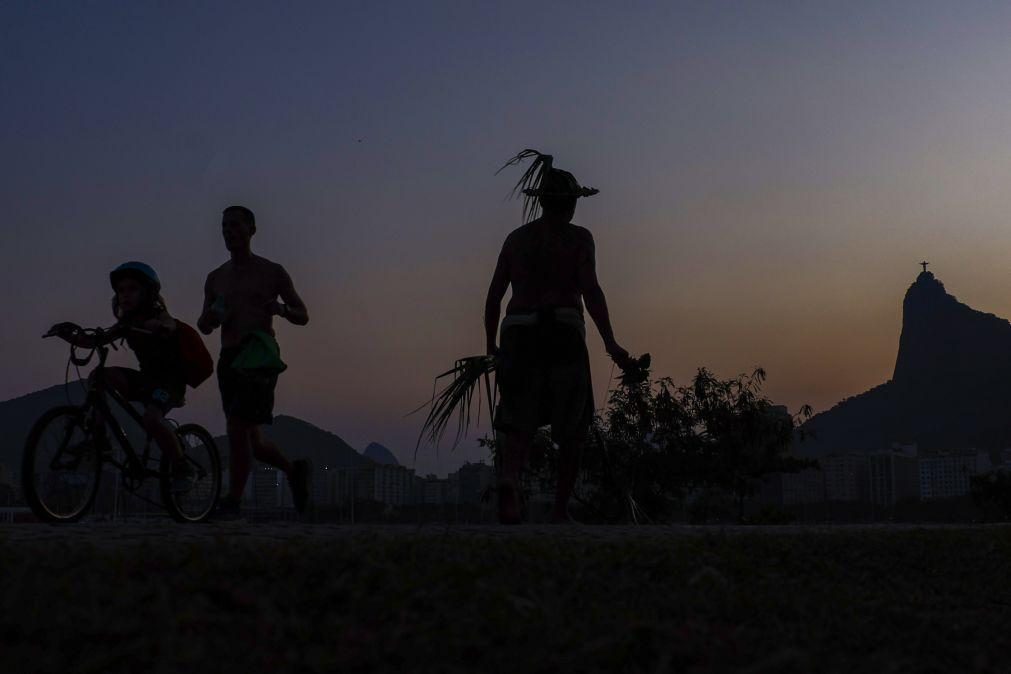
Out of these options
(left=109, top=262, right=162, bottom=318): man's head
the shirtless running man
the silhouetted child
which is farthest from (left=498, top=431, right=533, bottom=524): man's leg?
(left=109, top=262, right=162, bottom=318): man's head

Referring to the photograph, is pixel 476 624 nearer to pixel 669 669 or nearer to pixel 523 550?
pixel 669 669

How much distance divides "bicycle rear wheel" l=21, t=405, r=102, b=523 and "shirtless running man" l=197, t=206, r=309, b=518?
0.94 meters

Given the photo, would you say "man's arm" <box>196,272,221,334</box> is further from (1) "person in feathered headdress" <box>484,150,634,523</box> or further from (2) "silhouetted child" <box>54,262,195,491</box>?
(1) "person in feathered headdress" <box>484,150,634,523</box>

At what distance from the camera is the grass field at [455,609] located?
2.57 metres

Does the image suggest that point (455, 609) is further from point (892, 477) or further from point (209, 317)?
point (892, 477)

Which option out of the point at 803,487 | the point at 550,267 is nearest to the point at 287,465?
the point at 550,267

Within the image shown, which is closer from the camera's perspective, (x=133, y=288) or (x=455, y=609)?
(x=455, y=609)

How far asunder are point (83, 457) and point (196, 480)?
0.96 metres

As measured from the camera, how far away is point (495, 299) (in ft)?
24.9

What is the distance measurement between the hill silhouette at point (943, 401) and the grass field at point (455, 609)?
13544 centimetres

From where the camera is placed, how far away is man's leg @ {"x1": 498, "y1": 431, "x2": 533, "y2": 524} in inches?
265

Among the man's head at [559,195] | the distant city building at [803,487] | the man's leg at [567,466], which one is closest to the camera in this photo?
the man's leg at [567,466]

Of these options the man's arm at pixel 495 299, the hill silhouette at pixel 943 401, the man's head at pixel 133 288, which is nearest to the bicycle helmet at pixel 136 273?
the man's head at pixel 133 288

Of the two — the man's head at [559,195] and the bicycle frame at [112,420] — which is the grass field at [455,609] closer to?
the bicycle frame at [112,420]
